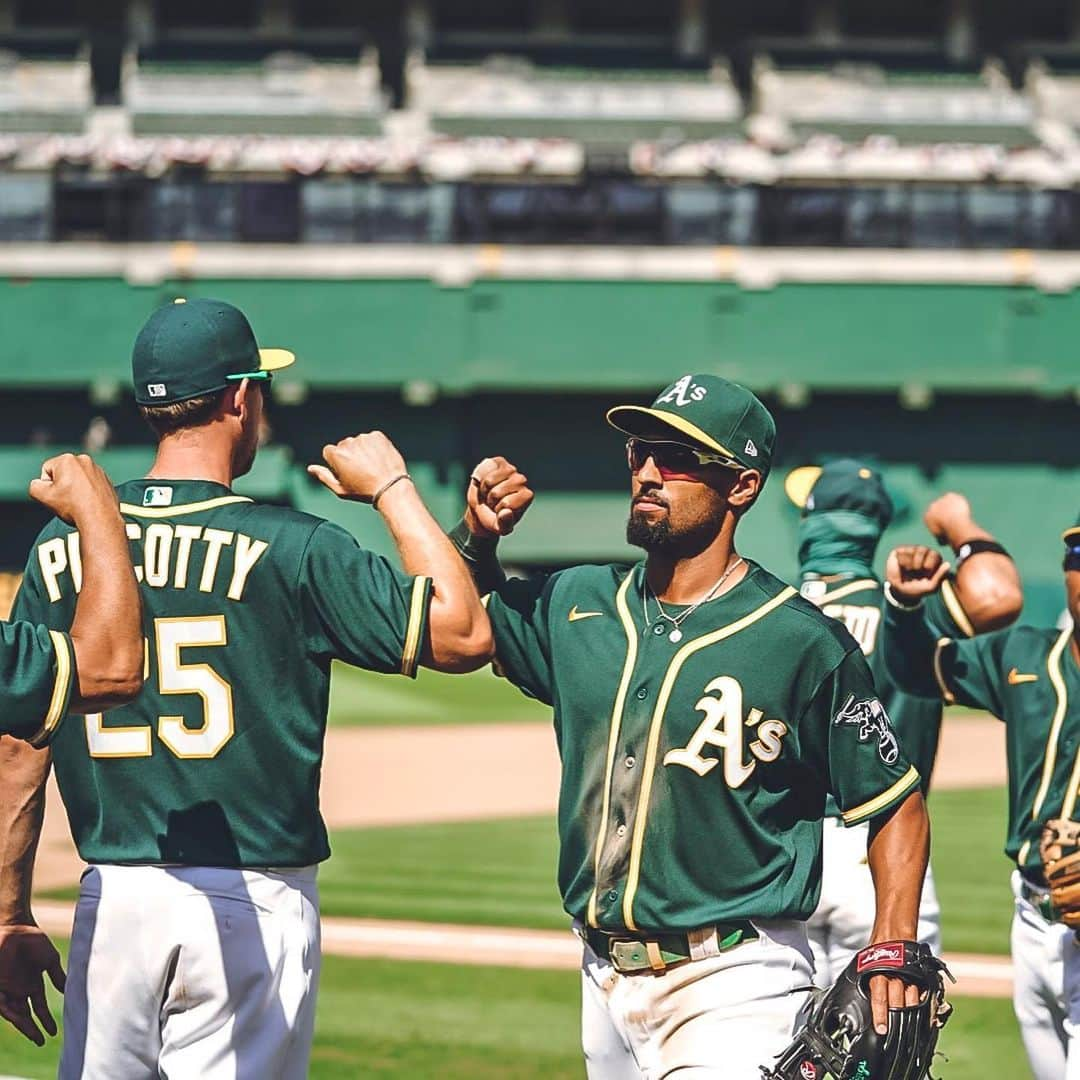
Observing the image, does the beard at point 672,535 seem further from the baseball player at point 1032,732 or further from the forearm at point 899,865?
the baseball player at point 1032,732

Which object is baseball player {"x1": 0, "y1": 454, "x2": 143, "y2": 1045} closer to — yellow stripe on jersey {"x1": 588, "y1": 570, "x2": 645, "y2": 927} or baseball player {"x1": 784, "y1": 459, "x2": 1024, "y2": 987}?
yellow stripe on jersey {"x1": 588, "y1": 570, "x2": 645, "y2": 927}

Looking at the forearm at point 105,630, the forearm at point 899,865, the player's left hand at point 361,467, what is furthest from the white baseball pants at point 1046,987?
the forearm at point 105,630

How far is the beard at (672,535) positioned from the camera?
487 centimetres

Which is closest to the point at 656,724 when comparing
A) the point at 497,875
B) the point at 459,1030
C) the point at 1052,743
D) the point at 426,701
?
the point at 1052,743

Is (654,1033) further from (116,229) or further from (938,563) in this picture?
(116,229)

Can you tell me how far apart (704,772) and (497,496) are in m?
0.84

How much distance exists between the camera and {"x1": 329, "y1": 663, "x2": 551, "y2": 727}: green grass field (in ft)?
77.0

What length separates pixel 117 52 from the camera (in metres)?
36.8

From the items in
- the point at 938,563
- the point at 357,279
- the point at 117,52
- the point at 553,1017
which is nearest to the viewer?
the point at 938,563

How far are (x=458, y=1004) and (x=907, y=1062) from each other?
5231 mm

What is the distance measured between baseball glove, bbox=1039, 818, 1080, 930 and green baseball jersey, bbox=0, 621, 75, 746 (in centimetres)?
277

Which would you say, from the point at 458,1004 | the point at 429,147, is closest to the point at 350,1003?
the point at 458,1004

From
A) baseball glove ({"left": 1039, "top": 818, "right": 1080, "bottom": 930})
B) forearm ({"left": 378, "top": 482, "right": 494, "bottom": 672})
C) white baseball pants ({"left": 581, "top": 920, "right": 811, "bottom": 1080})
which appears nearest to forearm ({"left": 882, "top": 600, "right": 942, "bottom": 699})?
baseball glove ({"left": 1039, "top": 818, "right": 1080, "bottom": 930})

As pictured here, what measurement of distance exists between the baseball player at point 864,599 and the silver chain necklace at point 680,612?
129cm
